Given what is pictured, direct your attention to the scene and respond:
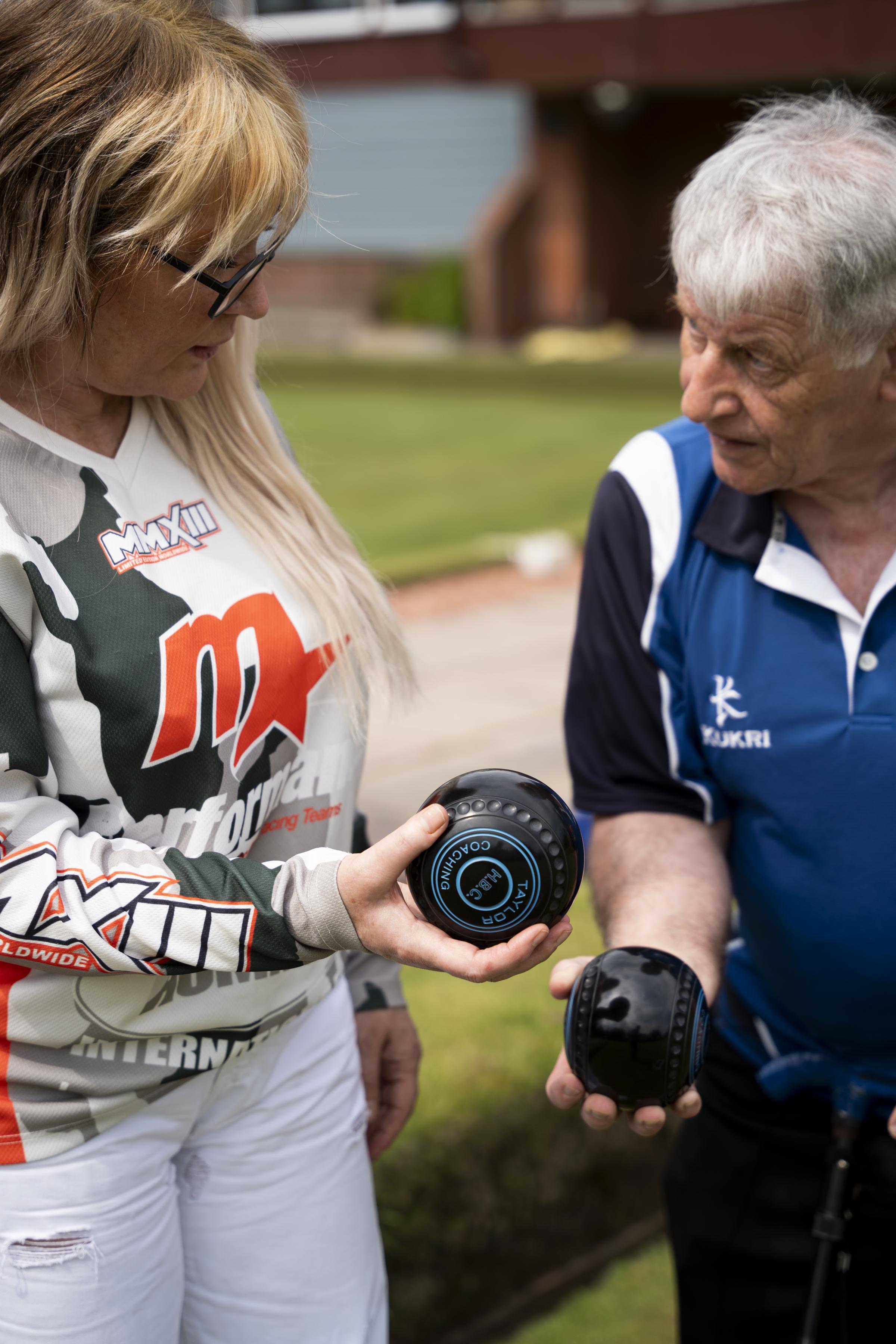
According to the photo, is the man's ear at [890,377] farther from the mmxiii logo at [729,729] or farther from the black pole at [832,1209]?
the black pole at [832,1209]

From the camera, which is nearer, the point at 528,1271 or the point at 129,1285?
the point at 129,1285


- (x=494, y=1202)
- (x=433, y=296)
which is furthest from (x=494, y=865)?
(x=433, y=296)

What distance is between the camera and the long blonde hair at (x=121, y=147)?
161cm

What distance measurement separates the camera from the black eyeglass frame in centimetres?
170

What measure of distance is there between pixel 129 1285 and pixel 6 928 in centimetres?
54

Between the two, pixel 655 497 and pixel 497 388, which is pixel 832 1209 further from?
pixel 497 388

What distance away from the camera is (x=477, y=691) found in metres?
7.39

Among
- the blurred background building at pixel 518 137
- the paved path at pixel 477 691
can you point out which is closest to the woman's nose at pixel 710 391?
the paved path at pixel 477 691

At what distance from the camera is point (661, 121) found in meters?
24.1

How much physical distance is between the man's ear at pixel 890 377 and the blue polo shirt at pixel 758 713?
0.86 ft

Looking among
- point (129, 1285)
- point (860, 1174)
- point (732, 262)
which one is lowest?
point (860, 1174)

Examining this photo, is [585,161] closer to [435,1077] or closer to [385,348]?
[385,348]

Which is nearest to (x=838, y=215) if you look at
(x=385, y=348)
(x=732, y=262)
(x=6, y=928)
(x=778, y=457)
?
(x=732, y=262)

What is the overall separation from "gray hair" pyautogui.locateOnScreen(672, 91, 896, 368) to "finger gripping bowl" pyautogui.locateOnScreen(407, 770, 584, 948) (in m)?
0.88
